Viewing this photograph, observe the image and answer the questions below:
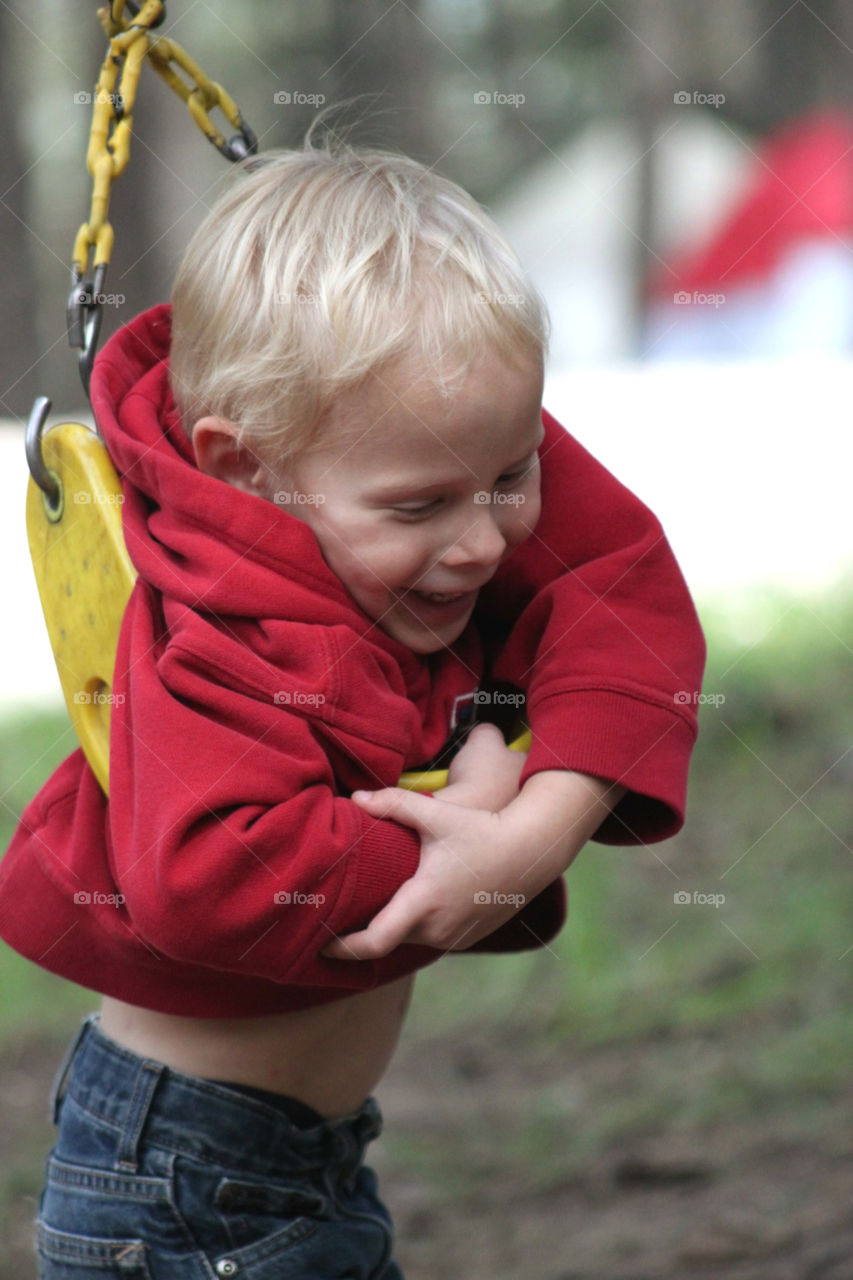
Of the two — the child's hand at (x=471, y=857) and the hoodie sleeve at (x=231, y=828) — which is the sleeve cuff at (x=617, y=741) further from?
the hoodie sleeve at (x=231, y=828)

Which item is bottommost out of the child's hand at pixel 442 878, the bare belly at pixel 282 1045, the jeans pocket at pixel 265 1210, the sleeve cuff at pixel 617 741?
the jeans pocket at pixel 265 1210

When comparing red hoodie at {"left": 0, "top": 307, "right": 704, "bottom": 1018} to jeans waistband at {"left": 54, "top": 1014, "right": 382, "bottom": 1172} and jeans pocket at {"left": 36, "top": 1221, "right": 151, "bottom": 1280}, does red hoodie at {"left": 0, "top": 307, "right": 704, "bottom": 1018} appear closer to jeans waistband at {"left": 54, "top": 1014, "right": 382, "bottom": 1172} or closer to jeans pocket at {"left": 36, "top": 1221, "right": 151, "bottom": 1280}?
jeans waistband at {"left": 54, "top": 1014, "right": 382, "bottom": 1172}

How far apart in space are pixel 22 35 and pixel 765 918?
808 centimetres

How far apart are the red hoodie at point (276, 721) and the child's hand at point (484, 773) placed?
0.11 feet

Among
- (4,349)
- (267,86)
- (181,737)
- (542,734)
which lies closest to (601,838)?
(542,734)

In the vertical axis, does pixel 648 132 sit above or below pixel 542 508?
above

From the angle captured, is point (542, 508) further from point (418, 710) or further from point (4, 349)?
point (4, 349)

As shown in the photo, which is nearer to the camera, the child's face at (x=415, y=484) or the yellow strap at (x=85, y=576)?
the child's face at (x=415, y=484)

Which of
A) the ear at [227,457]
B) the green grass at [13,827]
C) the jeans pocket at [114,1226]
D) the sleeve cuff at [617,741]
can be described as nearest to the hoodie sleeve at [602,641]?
the sleeve cuff at [617,741]

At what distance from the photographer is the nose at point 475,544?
1.45 meters

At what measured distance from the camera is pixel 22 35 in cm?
923

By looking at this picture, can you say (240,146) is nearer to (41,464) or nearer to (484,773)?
(41,464)

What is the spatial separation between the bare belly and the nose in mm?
584

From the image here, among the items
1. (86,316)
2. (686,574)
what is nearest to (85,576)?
(86,316)
